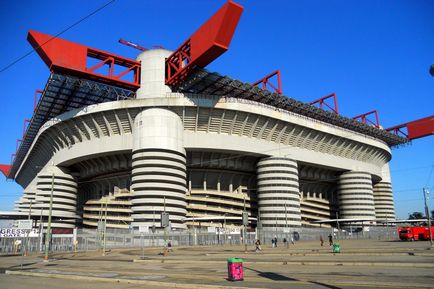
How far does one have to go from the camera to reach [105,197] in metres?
72.1

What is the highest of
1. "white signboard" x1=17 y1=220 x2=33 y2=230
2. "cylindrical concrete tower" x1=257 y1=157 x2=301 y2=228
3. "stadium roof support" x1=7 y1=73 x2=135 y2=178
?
"stadium roof support" x1=7 y1=73 x2=135 y2=178

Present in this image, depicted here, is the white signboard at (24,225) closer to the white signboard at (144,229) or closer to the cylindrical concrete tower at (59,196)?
the white signboard at (144,229)

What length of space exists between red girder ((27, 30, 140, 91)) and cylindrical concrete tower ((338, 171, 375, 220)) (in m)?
49.8

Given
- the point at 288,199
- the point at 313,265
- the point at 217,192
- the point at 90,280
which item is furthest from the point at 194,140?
the point at 90,280

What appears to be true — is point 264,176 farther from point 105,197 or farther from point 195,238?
point 105,197

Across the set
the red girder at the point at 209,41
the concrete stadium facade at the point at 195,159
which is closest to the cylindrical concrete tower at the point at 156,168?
the concrete stadium facade at the point at 195,159

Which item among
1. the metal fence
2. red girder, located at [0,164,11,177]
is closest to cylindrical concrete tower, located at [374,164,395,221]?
the metal fence

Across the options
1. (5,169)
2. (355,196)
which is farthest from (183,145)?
(5,169)

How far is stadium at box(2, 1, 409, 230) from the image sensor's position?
56719mm

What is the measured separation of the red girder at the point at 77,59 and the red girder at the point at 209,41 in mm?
7785

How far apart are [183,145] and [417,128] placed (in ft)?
225

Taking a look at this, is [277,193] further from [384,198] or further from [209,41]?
[384,198]

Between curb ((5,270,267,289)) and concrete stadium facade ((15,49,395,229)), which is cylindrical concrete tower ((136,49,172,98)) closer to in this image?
concrete stadium facade ((15,49,395,229))

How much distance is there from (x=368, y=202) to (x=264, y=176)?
2928 centimetres
